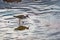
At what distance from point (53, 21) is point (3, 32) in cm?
110

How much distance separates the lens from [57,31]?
2.58 metres

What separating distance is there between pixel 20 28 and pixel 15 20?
1.57 ft

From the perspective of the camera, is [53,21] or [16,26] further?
[53,21]

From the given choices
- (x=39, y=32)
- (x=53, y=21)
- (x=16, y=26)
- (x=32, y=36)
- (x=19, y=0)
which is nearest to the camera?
(x=32, y=36)

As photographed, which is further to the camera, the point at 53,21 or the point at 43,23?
the point at 53,21

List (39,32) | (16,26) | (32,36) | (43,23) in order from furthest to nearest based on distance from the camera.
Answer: (43,23), (16,26), (39,32), (32,36)

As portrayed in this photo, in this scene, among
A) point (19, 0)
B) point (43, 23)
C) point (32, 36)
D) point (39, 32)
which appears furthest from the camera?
point (19, 0)

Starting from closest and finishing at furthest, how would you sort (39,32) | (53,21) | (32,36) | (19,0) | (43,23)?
(32,36) → (39,32) → (43,23) → (53,21) → (19,0)

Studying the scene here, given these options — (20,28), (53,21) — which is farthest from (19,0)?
(20,28)

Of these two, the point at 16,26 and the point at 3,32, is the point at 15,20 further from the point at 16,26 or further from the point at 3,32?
the point at 3,32

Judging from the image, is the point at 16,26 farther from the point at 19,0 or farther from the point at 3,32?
the point at 19,0

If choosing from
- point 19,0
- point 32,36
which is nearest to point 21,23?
point 32,36

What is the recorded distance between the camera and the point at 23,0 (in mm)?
6020

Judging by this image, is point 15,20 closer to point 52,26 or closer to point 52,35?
point 52,26
